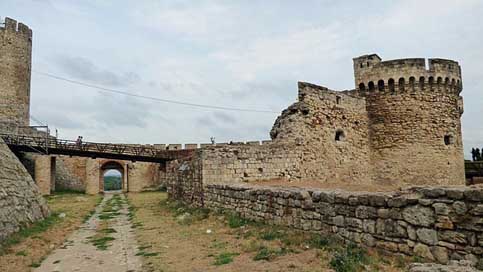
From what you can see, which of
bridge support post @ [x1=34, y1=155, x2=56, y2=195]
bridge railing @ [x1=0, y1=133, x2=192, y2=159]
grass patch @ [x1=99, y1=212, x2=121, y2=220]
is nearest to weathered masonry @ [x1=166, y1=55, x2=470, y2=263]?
grass patch @ [x1=99, y1=212, x2=121, y2=220]

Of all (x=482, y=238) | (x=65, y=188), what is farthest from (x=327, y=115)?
(x=65, y=188)

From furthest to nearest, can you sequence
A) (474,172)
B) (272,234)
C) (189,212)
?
(474,172) → (189,212) → (272,234)

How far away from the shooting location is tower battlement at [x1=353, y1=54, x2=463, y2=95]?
20.8 m

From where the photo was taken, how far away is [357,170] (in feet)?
66.6

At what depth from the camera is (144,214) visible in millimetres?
15359

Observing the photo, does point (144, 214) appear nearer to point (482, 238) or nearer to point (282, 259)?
point (282, 259)

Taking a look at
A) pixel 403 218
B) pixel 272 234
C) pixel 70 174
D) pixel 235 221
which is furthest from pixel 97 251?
pixel 70 174

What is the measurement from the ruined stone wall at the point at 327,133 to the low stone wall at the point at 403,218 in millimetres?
8318

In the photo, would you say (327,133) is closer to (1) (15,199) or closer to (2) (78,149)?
(1) (15,199)

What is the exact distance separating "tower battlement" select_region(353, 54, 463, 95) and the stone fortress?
0.05m

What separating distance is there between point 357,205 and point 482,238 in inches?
83.1

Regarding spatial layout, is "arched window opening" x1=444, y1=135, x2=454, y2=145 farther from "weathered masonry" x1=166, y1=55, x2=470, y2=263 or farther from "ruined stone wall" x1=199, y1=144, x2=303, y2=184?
"ruined stone wall" x1=199, y1=144, x2=303, y2=184

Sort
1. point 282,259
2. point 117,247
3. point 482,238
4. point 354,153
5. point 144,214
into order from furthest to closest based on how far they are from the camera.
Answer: point 354,153 → point 144,214 → point 117,247 → point 282,259 → point 482,238

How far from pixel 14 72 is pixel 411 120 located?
31906 mm
